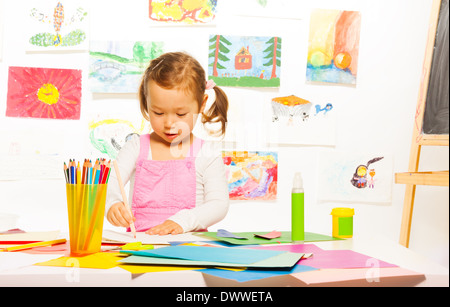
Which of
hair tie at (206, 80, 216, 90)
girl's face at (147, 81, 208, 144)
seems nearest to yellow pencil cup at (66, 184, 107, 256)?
girl's face at (147, 81, 208, 144)

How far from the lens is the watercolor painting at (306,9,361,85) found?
1.99 metres

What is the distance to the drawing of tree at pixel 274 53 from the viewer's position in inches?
78.0

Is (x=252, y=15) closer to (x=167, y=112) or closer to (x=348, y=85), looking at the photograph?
(x=348, y=85)

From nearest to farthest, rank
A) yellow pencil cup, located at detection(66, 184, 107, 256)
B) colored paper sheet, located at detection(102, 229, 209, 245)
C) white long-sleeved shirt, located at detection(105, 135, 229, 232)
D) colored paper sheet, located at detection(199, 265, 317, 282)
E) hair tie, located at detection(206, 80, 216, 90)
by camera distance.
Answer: colored paper sheet, located at detection(199, 265, 317, 282) → yellow pencil cup, located at detection(66, 184, 107, 256) → colored paper sheet, located at detection(102, 229, 209, 245) → white long-sleeved shirt, located at detection(105, 135, 229, 232) → hair tie, located at detection(206, 80, 216, 90)


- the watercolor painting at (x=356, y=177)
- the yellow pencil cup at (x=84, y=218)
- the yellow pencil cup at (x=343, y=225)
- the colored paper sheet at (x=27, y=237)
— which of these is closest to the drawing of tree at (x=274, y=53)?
the watercolor painting at (x=356, y=177)

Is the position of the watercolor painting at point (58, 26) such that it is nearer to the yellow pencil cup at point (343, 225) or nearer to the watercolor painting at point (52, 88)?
the watercolor painting at point (52, 88)

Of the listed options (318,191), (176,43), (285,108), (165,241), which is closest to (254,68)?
(285,108)

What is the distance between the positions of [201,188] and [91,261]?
0.71 m

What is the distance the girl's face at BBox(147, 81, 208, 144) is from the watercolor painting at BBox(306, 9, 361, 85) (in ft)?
2.68

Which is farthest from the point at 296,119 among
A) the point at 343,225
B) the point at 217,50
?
the point at 343,225

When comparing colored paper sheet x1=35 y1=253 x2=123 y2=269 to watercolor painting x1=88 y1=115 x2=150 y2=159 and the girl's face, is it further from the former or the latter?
watercolor painting x1=88 y1=115 x2=150 y2=159

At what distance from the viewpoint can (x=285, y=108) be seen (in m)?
2.01

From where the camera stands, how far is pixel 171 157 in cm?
140

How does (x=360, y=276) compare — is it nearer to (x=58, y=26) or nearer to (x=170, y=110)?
(x=170, y=110)
